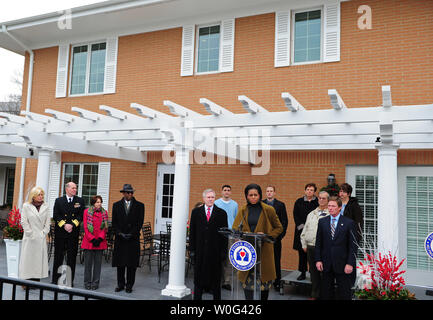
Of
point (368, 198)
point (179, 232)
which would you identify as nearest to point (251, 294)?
point (179, 232)

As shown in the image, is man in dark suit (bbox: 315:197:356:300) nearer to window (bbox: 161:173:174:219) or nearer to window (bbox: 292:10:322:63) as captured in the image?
window (bbox: 292:10:322:63)

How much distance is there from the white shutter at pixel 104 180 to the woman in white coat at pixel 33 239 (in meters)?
4.47

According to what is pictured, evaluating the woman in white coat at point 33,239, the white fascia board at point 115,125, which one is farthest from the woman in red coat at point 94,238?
the white fascia board at point 115,125

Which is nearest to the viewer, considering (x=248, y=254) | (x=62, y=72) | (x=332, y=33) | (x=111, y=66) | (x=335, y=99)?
(x=248, y=254)

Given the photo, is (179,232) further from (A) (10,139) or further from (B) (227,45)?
(B) (227,45)

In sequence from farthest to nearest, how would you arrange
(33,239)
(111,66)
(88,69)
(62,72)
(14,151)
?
(62,72)
(88,69)
(111,66)
(14,151)
(33,239)

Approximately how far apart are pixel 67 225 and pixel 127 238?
1.00 metres

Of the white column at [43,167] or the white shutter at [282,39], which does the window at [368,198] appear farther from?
the white column at [43,167]

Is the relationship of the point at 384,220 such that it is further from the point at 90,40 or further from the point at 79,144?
the point at 90,40

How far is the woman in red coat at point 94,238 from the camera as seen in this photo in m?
5.98

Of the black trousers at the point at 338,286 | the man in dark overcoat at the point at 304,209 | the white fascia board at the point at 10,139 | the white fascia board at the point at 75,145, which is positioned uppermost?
the white fascia board at the point at 10,139

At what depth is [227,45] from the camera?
8.93 meters
